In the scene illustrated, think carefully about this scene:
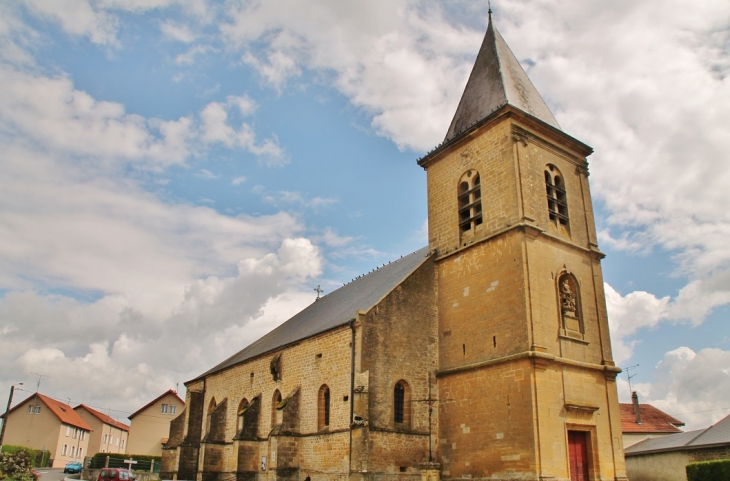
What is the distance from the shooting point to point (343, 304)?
85.2ft

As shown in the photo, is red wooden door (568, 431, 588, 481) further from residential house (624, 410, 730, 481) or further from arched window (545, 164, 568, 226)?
residential house (624, 410, 730, 481)

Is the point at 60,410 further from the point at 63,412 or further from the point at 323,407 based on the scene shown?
the point at 323,407

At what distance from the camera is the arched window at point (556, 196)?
21.0m

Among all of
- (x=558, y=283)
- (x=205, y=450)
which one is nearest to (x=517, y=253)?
(x=558, y=283)

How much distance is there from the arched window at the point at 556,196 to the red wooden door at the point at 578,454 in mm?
7415

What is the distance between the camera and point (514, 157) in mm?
20328

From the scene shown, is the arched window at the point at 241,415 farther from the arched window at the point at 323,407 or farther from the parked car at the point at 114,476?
the arched window at the point at 323,407

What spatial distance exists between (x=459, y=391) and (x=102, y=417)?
60.5 m

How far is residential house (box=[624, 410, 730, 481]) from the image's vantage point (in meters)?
23.1

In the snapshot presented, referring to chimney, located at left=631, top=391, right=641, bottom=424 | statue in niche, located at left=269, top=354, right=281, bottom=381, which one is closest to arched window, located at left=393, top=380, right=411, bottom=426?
statue in niche, located at left=269, top=354, right=281, bottom=381

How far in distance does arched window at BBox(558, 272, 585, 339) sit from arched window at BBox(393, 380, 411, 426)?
5709 millimetres

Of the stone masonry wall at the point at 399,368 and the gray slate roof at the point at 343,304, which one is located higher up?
the gray slate roof at the point at 343,304

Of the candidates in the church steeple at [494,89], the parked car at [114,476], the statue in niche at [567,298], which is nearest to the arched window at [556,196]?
the church steeple at [494,89]

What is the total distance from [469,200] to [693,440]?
48.0 feet
